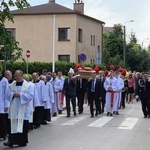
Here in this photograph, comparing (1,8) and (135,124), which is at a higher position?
(1,8)

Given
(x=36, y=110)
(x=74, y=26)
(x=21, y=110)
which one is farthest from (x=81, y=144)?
(x=74, y=26)

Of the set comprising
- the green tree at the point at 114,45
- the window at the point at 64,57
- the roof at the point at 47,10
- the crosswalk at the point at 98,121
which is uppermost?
the roof at the point at 47,10

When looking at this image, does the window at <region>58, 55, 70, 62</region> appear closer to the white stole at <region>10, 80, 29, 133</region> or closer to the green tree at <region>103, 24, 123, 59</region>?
the green tree at <region>103, 24, 123, 59</region>

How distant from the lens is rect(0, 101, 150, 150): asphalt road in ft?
40.2

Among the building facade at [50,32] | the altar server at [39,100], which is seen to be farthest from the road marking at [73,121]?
the building facade at [50,32]

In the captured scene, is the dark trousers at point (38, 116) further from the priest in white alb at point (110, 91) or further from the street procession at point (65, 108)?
the priest in white alb at point (110, 91)

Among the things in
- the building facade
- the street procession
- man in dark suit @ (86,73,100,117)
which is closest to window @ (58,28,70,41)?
the building facade

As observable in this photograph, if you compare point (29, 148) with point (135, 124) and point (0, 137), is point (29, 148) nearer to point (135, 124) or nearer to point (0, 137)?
point (0, 137)

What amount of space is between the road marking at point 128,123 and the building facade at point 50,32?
3552cm

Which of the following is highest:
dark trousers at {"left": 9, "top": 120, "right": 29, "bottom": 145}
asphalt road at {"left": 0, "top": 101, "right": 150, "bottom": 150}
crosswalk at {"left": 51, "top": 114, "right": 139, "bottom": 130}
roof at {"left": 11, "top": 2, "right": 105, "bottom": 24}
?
roof at {"left": 11, "top": 2, "right": 105, "bottom": 24}

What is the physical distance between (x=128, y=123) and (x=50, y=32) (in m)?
38.7

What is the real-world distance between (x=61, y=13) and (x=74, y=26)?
218cm

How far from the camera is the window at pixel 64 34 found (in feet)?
180

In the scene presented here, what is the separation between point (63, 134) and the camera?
14.6 meters
